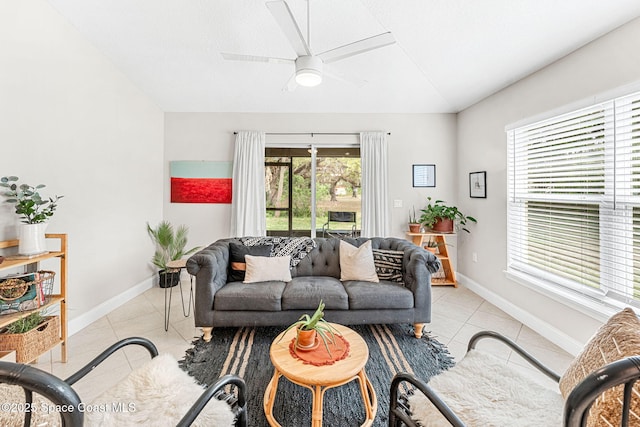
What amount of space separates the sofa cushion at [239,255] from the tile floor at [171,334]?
63cm

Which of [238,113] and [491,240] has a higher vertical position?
[238,113]

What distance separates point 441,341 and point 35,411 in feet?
8.62

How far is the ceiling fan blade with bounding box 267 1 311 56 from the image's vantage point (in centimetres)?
161

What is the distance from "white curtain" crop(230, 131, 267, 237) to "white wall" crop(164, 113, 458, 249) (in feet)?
0.52

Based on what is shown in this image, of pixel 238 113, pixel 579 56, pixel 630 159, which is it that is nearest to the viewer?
pixel 630 159

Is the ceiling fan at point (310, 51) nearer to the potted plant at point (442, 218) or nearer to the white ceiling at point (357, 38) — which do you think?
the white ceiling at point (357, 38)

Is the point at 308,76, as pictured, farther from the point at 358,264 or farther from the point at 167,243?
the point at 167,243

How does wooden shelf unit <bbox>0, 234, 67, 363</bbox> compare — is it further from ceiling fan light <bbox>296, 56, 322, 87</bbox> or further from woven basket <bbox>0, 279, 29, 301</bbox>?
ceiling fan light <bbox>296, 56, 322, 87</bbox>

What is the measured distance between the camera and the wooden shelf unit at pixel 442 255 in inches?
151

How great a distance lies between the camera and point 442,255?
13.0ft

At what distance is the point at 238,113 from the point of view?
13.6 feet

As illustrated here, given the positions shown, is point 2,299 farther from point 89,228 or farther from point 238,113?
point 238,113

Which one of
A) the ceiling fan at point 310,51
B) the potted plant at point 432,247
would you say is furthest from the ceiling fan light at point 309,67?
the potted plant at point 432,247

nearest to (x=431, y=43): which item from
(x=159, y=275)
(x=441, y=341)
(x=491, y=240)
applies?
(x=491, y=240)
